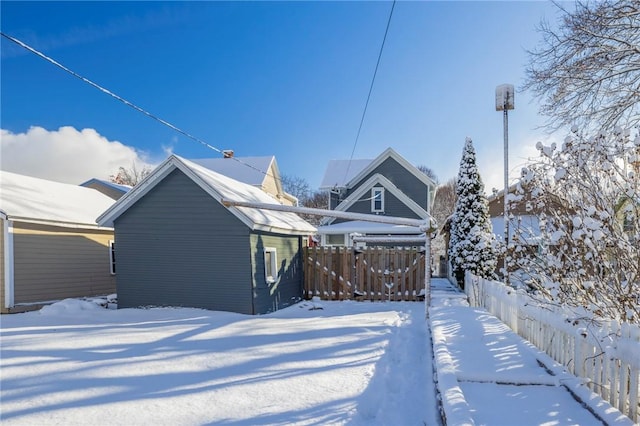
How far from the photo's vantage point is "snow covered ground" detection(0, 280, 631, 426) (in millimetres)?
3521

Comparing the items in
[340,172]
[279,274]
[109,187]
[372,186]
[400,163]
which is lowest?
[279,274]

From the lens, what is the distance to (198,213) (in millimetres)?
9422

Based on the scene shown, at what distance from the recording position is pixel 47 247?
35.7 ft

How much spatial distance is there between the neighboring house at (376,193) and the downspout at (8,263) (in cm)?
1208

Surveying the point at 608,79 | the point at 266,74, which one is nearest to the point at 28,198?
the point at 266,74

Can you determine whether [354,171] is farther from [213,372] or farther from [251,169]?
[213,372]

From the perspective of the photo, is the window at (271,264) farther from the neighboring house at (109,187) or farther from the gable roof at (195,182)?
the neighboring house at (109,187)

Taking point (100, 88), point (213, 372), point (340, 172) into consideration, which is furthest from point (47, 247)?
point (340, 172)

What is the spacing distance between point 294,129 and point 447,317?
13.0 meters

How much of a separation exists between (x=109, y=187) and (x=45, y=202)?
10915mm

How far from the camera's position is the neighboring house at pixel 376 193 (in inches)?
761

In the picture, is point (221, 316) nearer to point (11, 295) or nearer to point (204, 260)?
point (204, 260)

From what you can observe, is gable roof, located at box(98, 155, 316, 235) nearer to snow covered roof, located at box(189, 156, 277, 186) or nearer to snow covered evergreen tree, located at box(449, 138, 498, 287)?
snow covered evergreen tree, located at box(449, 138, 498, 287)

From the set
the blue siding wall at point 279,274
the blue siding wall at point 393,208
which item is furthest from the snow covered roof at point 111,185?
the blue siding wall at point 279,274
